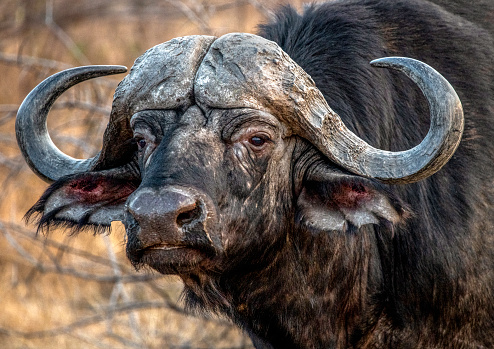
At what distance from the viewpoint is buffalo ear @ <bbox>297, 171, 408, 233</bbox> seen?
307 cm

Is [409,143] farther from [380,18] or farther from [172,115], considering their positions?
[172,115]

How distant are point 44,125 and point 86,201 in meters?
0.46

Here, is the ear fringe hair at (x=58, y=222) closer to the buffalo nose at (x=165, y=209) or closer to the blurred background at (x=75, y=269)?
the blurred background at (x=75, y=269)

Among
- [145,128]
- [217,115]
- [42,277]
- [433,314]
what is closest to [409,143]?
[433,314]

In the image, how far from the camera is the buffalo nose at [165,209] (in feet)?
9.05

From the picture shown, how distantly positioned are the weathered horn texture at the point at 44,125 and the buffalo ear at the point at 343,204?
1143 millimetres

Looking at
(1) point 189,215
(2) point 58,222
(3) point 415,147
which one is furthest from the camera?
(2) point 58,222

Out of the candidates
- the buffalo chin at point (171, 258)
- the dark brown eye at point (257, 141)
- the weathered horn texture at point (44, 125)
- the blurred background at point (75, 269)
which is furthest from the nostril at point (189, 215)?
A: the blurred background at point (75, 269)

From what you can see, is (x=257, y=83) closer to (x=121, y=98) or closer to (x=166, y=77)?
(x=166, y=77)

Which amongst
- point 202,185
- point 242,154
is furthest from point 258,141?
point 202,185

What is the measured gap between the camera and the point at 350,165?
10.4ft

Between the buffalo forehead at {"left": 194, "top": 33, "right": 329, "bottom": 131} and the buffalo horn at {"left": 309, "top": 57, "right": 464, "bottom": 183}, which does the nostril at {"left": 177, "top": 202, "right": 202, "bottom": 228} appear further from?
the buffalo horn at {"left": 309, "top": 57, "right": 464, "bottom": 183}

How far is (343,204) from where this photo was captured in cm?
323

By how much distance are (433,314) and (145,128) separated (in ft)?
5.71
